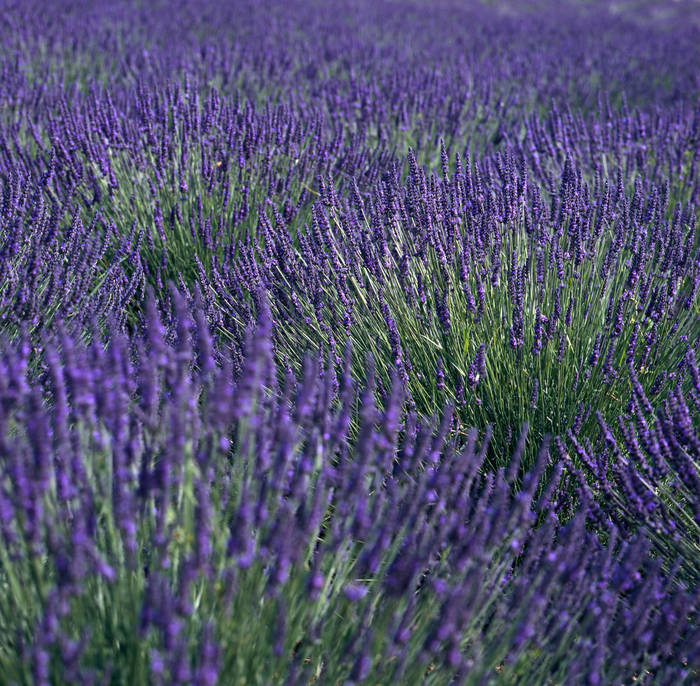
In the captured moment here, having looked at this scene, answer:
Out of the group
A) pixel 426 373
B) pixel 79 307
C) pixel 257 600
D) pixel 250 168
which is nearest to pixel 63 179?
pixel 250 168

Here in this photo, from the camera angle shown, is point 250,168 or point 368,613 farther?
point 250,168

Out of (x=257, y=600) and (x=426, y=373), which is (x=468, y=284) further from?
(x=257, y=600)

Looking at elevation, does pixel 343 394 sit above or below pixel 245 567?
below

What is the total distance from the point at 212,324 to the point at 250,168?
4.13ft

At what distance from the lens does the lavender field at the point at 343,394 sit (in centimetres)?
130

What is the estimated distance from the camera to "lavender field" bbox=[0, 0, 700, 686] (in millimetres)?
1297

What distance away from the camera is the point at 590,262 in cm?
263

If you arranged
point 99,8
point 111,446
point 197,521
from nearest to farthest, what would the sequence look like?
1. point 197,521
2. point 111,446
3. point 99,8

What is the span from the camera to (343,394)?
6.86 feet

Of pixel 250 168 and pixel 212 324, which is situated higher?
pixel 250 168

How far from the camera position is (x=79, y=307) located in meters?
2.42

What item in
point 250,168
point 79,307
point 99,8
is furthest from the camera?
point 99,8

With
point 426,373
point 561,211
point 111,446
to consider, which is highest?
point 561,211

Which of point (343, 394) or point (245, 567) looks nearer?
point (245, 567)
